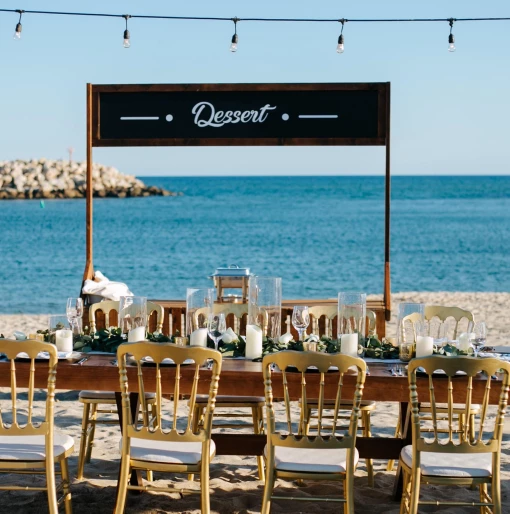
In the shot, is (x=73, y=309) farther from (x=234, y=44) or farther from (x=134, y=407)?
(x=234, y=44)

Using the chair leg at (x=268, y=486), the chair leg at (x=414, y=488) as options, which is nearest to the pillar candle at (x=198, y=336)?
the chair leg at (x=268, y=486)

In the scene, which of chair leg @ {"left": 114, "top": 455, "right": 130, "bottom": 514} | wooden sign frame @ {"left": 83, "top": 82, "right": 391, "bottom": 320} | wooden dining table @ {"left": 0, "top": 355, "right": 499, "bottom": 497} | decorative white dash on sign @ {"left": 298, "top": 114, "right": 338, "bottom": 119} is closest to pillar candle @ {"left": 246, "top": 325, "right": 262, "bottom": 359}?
wooden dining table @ {"left": 0, "top": 355, "right": 499, "bottom": 497}

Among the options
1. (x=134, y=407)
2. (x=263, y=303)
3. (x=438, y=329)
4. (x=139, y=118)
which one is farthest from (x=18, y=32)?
(x=438, y=329)

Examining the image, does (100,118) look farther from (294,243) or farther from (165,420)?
(294,243)

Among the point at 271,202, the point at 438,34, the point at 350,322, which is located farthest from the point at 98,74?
the point at 350,322

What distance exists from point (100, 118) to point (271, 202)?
153 feet

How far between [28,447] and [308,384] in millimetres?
1216

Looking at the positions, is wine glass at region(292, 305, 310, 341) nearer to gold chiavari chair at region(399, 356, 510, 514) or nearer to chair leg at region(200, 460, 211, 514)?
gold chiavari chair at region(399, 356, 510, 514)

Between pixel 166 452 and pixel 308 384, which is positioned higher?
pixel 308 384

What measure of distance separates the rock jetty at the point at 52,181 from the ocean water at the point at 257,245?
254 cm

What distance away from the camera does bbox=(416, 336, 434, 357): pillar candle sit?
4406mm

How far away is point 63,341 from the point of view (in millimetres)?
4578

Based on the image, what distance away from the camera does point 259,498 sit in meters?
4.65

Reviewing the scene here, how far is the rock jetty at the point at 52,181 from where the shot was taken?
189 ft
